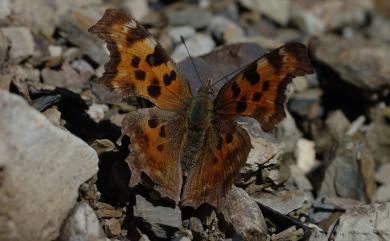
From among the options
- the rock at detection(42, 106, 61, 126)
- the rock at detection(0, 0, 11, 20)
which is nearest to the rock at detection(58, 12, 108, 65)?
the rock at detection(0, 0, 11, 20)

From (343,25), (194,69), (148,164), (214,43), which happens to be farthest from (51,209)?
(343,25)

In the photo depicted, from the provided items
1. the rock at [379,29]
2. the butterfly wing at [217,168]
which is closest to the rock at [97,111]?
the butterfly wing at [217,168]

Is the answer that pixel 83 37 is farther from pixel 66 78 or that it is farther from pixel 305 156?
pixel 305 156

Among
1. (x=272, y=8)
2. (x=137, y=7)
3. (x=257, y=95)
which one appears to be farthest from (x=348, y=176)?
(x=137, y=7)

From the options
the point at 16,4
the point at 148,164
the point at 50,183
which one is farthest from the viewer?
the point at 16,4

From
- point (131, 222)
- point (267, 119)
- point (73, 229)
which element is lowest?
point (131, 222)

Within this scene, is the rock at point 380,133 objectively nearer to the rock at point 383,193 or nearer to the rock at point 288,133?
the rock at point 383,193

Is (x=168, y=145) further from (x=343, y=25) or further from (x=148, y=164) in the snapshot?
(x=343, y=25)
